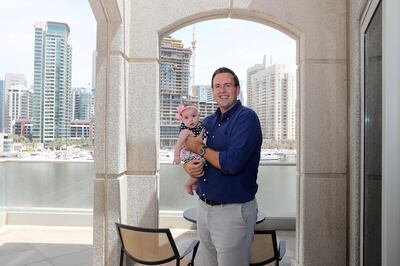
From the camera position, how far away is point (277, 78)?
4.32m

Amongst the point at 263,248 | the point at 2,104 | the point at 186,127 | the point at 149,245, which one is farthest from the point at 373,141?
the point at 2,104

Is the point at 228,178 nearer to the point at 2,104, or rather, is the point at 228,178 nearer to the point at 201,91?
the point at 201,91

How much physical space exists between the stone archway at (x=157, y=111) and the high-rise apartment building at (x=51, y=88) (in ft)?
7.65

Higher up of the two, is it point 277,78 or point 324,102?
point 277,78

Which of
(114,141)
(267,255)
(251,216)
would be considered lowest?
(267,255)

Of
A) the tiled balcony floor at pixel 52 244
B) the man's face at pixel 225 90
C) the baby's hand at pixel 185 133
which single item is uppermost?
the man's face at pixel 225 90

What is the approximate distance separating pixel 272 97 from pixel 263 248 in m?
2.60

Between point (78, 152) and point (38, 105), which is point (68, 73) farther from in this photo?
point (78, 152)

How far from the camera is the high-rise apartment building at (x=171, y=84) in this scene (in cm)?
331

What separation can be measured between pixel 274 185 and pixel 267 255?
312cm

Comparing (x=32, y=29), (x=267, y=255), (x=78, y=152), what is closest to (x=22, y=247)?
(x=78, y=152)

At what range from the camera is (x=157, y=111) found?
3.06 m

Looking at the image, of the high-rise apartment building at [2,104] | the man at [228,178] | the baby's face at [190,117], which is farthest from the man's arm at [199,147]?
the high-rise apartment building at [2,104]

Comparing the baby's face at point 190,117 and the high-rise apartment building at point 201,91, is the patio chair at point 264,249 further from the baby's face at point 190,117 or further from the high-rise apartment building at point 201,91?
the high-rise apartment building at point 201,91
